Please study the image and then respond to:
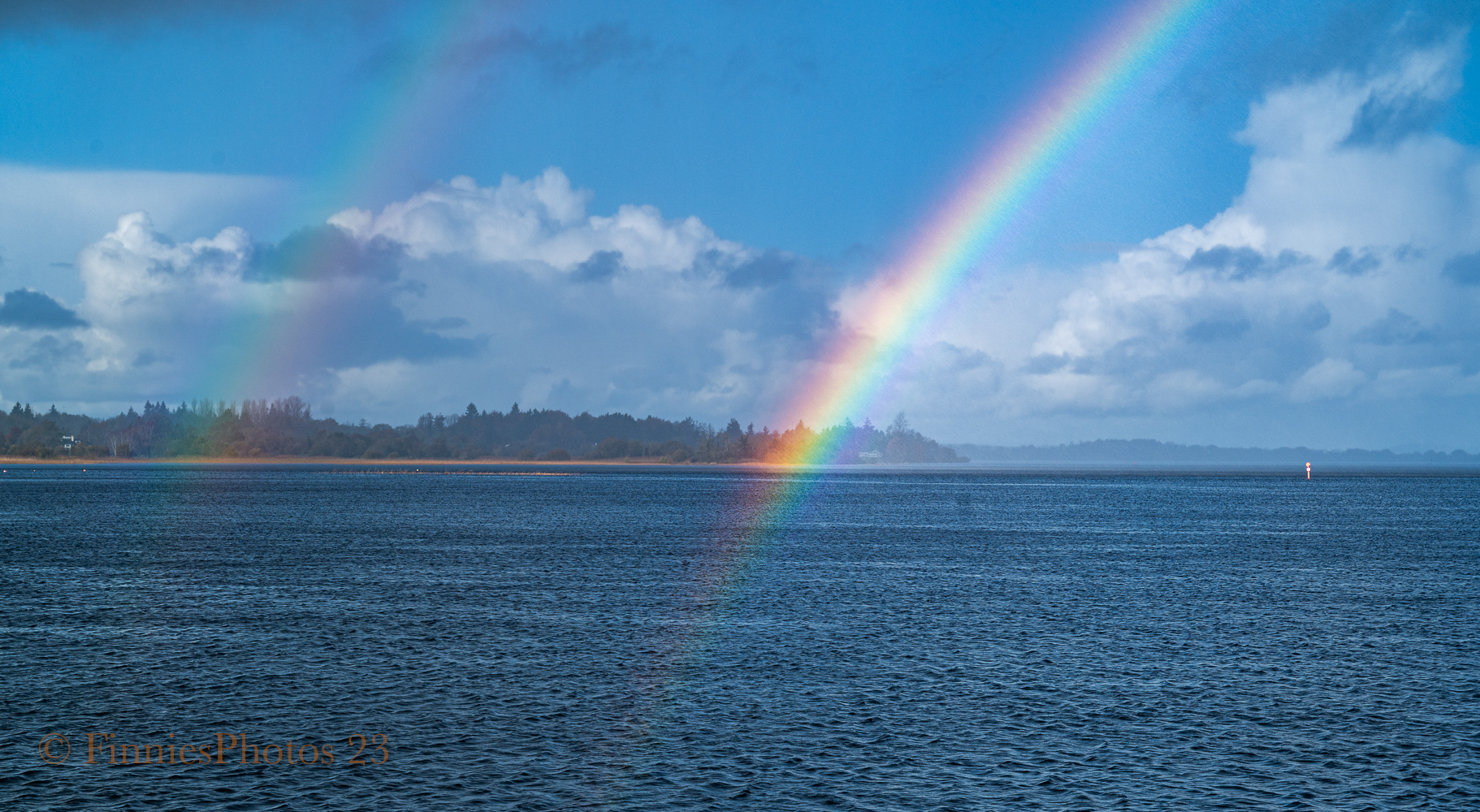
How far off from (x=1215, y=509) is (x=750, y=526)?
87.2 meters

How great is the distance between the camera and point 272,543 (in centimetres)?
9256

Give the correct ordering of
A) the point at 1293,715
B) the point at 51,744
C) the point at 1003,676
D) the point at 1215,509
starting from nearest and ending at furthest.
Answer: the point at 51,744, the point at 1293,715, the point at 1003,676, the point at 1215,509

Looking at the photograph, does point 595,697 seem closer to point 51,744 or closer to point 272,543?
point 51,744

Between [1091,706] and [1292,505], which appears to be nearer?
[1091,706]

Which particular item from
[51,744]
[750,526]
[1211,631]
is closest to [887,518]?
[750,526]

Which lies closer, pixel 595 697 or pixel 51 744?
pixel 51 744

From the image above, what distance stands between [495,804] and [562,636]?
2101 cm

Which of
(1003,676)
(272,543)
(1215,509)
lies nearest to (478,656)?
(1003,676)

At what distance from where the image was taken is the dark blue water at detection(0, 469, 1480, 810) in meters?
25.5

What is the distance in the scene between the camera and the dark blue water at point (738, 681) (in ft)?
83.6

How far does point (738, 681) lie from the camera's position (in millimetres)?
36750

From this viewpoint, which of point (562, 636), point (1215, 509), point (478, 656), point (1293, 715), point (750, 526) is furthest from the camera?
point (1215, 509)

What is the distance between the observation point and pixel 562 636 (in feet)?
147

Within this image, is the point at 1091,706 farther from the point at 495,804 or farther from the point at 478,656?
the point at 478,656
